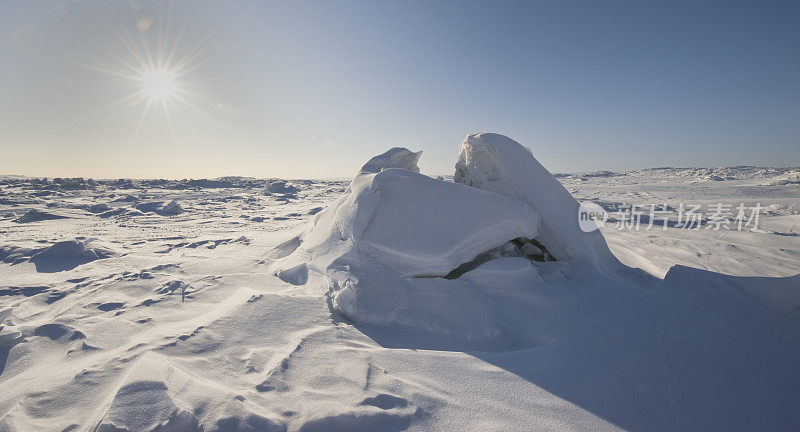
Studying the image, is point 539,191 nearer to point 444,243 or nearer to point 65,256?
point 444,243

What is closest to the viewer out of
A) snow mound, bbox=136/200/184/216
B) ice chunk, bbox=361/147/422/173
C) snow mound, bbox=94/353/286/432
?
snow mound, bbox=94/353/286/432

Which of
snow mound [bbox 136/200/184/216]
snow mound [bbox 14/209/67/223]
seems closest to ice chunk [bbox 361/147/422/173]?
snow mound [bbox 136/200/184/216]

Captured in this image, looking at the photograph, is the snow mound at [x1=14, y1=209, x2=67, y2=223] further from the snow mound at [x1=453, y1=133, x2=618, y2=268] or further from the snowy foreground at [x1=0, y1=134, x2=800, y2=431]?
the snow mound at [x1=453, y1=133, x2=618, y2=268]

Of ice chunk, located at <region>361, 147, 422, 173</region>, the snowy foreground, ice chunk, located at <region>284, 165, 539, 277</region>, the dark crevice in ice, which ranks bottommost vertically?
the snowy foreground

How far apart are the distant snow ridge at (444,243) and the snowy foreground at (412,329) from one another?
2 cm

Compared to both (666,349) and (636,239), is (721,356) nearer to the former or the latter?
(666,349)

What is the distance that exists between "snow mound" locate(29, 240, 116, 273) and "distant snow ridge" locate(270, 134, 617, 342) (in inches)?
93.9

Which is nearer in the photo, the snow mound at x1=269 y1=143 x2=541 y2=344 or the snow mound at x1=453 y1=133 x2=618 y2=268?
the snow mound at x1=269 y1=143 x2=541 y2=344

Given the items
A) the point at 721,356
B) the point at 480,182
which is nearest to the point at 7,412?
the point at 721,356

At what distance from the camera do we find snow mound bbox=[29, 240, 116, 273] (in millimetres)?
3543

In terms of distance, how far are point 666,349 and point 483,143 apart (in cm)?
278

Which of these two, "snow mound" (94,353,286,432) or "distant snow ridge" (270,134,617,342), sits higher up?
"distant snow ridge" (270,134,617,342)

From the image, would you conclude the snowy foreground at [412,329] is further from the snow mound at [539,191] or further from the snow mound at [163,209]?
the snow mound at [163,209]

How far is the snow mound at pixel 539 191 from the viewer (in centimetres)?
350
